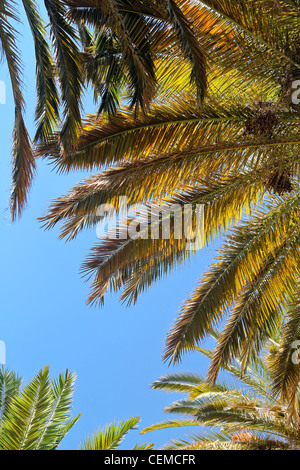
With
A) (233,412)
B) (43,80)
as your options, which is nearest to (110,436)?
(233,412)

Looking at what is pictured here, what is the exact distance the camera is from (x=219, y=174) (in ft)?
Answer: 24.2

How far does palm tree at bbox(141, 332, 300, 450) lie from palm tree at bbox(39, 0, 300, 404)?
2050mm

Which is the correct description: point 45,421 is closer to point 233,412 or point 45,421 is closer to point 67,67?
point 233,412

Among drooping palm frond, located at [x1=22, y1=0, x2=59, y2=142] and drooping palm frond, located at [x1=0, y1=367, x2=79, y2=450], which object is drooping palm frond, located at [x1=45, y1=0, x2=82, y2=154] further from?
drooping palm frond, located at [x1=0, y1=367, x2=79, y2=450]

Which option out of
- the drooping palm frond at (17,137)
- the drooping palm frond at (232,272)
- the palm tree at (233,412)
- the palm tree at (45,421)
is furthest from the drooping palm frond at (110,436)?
the drooping palm frond at (17,137)

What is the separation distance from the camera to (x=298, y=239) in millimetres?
7684

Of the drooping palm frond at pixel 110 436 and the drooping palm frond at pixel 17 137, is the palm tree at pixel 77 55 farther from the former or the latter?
the drooping palm frond at pixel 110 436

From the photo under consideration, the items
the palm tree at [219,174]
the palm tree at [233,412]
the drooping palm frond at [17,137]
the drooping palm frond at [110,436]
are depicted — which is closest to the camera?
the drooping palm frond at [17,137]

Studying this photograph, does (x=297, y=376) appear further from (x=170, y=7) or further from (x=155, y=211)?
(x=170, y=7)

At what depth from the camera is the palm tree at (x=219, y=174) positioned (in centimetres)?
653

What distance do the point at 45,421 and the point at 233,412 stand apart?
458 cm

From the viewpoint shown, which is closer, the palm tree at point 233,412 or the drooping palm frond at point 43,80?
the drooping palm frond at point 43,80

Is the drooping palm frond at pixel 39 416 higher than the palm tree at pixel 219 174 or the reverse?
the reverse

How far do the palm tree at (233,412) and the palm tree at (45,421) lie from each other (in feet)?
7.76
